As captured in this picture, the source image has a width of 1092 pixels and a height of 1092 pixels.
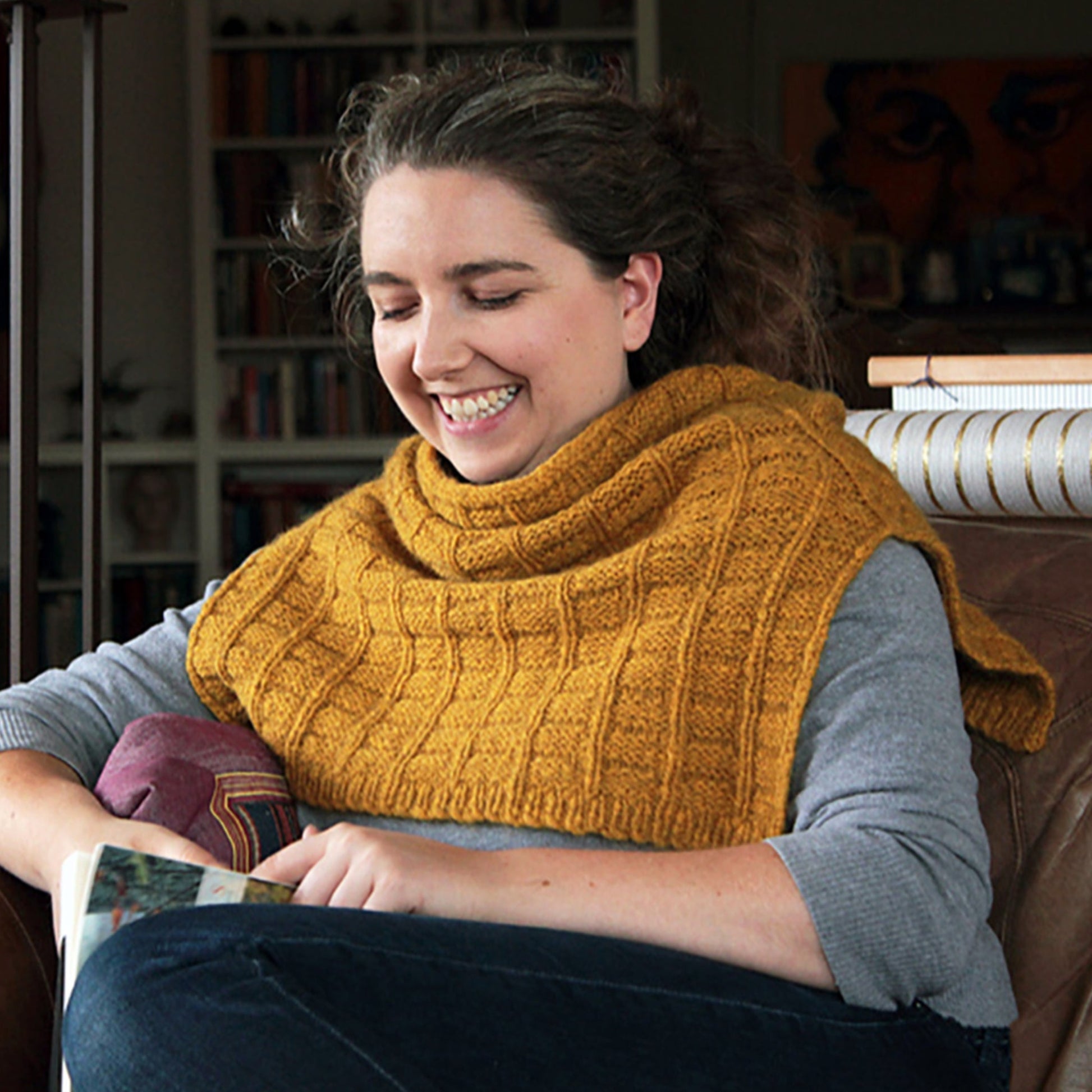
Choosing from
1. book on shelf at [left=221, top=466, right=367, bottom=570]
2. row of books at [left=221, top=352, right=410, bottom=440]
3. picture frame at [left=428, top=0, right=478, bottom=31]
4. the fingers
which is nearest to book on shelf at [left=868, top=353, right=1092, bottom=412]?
the fingers

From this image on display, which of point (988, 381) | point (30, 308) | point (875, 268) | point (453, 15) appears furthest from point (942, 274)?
point (30, 308)

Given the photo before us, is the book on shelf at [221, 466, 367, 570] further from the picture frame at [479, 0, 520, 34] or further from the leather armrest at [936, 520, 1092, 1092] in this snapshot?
the leather armrest at [936, 520, 1092, 1092]

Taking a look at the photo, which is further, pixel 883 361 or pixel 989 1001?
pixel 883 361

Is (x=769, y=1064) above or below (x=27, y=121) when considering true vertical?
below

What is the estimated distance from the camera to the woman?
3.14ft

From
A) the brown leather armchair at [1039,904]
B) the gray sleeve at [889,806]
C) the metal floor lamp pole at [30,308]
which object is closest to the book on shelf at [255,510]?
the metal floor lamp pole at [30,308]

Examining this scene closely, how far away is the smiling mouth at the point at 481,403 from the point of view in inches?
54.2

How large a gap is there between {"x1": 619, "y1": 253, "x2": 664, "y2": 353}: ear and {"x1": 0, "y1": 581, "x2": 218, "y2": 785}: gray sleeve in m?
0.48

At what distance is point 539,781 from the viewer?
1.23m

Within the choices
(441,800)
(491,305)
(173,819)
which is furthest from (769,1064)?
(491,305)

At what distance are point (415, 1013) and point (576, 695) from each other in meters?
0.38

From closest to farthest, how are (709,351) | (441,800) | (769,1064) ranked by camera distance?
(769,1064), (441,800), (709,351)

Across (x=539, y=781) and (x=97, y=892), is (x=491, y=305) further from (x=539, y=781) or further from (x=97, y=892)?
(x=97, y=892)

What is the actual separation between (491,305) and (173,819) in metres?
0.50
